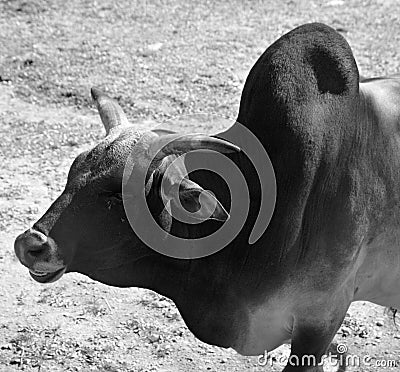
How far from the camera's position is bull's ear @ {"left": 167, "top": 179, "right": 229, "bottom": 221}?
11.7 feet

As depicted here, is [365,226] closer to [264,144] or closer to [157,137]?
[264,144]

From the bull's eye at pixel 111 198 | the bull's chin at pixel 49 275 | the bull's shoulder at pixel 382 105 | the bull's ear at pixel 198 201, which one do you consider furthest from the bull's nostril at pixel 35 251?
the bull's shoulder at pixel 382 105

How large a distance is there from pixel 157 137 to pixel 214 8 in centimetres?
661

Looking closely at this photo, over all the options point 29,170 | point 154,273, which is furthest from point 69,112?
point 154,273

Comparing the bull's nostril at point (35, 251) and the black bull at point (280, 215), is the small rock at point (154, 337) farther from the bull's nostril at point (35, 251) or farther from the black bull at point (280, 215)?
the bull's nostril at point (35, 251)

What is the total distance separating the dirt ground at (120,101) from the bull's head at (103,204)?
4.61 feet

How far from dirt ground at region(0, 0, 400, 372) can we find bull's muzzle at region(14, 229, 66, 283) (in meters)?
1.37

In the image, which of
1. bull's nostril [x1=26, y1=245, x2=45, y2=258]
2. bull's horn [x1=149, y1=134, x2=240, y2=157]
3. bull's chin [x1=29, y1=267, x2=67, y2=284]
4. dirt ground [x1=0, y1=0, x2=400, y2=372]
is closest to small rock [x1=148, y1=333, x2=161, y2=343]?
dirt ground [x1=0, y1=0, x2=400, y2=372]

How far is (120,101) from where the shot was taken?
8016mm

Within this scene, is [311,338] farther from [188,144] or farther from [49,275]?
[49,275]

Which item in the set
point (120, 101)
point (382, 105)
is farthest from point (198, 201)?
point (120, 101)

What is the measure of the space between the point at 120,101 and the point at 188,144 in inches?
176

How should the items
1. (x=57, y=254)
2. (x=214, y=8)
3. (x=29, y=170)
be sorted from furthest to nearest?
(x=214, y=8), (x=29, y=170), (x=57, y=254)

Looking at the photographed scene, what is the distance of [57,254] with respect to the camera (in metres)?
3.69
